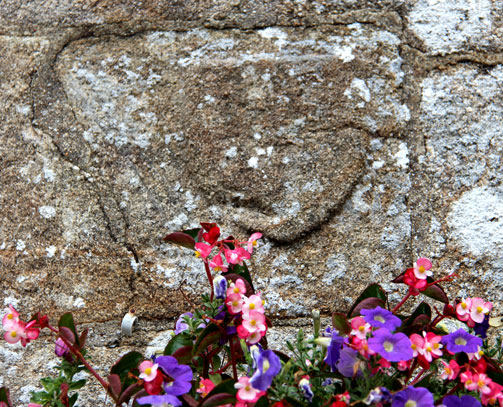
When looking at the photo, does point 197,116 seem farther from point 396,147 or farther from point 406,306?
point 406,306

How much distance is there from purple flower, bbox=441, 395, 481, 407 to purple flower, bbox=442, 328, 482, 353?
7cm

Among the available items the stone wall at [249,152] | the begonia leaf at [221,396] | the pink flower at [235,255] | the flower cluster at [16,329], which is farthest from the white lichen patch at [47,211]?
the begonia leaf at [221,396]

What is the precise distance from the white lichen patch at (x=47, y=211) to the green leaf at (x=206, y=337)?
2.08 ft

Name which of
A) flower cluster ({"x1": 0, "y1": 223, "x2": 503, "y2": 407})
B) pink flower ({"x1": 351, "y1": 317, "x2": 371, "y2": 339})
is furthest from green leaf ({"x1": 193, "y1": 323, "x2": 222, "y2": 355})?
pink flower ({"x1": 351, "y1": 317, "x2": 371, "y2": 339})

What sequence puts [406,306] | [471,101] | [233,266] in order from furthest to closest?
[471,101] < [406,306] < [233,266]

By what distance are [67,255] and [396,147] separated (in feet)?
2.67

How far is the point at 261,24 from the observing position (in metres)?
1.44

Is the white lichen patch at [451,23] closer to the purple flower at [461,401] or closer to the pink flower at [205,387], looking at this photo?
the purple flower at [461,401]

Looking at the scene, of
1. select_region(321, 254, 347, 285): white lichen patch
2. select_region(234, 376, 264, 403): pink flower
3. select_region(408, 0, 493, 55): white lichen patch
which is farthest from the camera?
select_region(408, 0, 493, 55): white lichen patch

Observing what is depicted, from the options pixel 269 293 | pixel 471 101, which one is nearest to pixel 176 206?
pixel 269 293

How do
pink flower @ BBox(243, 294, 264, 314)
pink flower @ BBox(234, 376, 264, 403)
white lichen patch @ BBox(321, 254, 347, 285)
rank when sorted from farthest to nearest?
white lichen patch @ BBox(321, 254, 347, 285) → pink flower @ BBox(243, 294, 264, 314) → pink flower @ BBox(234, 376, 264, 403)

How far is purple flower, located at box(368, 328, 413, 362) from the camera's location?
80 cm

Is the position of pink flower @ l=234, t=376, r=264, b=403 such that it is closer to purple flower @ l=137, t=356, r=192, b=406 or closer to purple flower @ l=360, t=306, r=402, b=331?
purple flower @ l=137, t=356, r=192, b=406

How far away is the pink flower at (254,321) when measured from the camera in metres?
0.86
